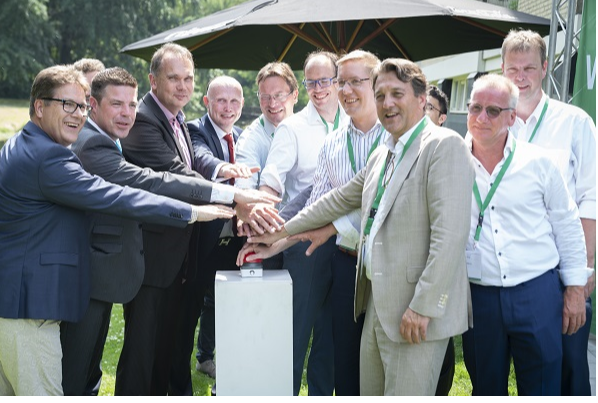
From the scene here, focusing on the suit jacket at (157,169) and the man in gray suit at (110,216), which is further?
the suit jacket at (157,169)

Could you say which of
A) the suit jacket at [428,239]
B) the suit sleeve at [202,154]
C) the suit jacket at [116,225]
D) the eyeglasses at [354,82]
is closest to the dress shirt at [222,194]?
the suit jacket at [116,225]

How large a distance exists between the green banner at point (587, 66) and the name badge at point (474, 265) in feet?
8.29

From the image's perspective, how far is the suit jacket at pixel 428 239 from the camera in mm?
2752

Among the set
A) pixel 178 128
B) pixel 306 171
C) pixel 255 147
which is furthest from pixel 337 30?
pixel 306 171

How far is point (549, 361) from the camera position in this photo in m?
3.20

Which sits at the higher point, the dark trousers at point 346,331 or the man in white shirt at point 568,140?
the man in white shirt at point 568,140

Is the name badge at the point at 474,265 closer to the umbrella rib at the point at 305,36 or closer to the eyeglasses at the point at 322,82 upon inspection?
the eyeglasses at the point at 322,82

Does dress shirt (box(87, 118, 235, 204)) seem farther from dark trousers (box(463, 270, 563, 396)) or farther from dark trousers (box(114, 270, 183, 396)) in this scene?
dark trousers (box(463, 270, 563, 396))

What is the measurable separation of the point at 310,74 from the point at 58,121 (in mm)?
1643

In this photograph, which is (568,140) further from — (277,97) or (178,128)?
(178,128)

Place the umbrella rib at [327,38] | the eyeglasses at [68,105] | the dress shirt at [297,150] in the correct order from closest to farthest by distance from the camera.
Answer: the eyeglasses at [68,105] → the dress shirt at [297,150] → the umbrella rib at [327,38]

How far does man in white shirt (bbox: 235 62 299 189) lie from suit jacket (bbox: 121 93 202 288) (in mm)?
725

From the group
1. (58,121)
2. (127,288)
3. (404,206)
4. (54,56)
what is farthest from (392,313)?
(54,56)

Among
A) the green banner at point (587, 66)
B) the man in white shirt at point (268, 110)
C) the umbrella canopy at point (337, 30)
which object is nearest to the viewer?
the man in white shirt at point (268, 110)
